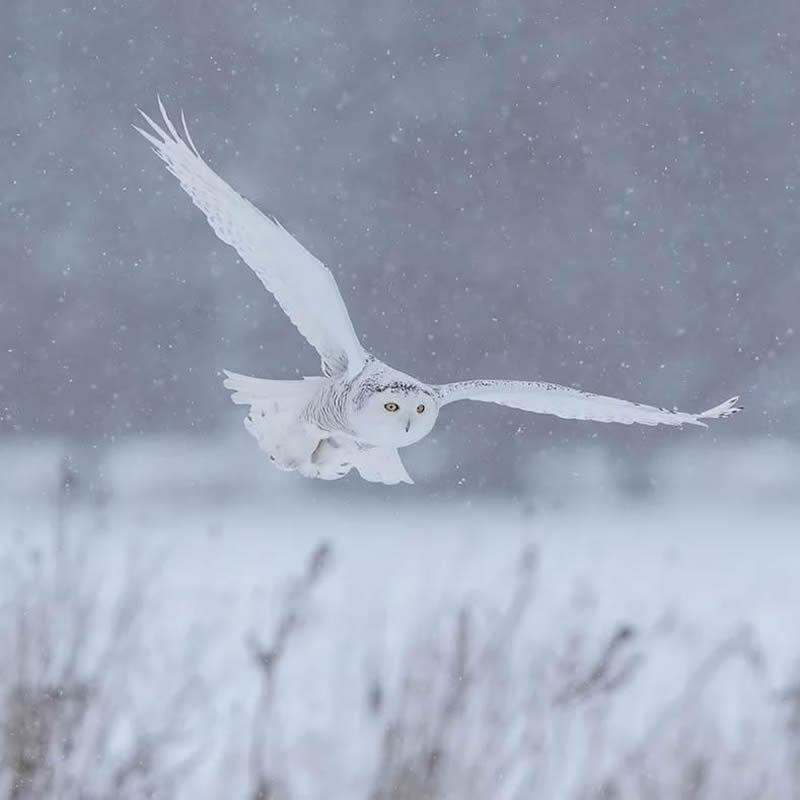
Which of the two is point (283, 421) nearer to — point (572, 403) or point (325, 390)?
point (325, 390)

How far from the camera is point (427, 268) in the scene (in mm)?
11203

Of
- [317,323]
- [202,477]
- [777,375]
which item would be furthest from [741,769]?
[777,375]

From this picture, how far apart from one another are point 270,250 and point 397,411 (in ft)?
1.66

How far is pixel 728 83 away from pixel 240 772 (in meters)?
9.44

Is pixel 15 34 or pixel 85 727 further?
pixel 15 34

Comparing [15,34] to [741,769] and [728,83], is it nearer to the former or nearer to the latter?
[728,83]

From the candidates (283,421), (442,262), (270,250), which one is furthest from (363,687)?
(442,262)

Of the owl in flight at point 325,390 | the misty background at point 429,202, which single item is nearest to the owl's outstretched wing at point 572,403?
the owl in flight at point 325,390

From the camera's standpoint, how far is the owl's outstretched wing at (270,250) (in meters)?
3.13

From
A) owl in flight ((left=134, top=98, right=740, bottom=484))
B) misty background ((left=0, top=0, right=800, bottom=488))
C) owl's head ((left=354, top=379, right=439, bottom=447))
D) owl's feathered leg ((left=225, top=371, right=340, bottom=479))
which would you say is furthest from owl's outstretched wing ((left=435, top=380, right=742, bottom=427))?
misty background ((left=0, top=0, right=800, bottom=488))

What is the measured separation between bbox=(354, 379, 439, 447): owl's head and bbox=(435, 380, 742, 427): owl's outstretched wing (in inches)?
9.4

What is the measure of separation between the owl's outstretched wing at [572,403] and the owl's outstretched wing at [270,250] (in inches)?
13.1

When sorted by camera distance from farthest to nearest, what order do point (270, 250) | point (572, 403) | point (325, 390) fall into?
point (572, 403)
point (325, 390)
point (270, 250)

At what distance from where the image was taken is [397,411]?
9.82ft
